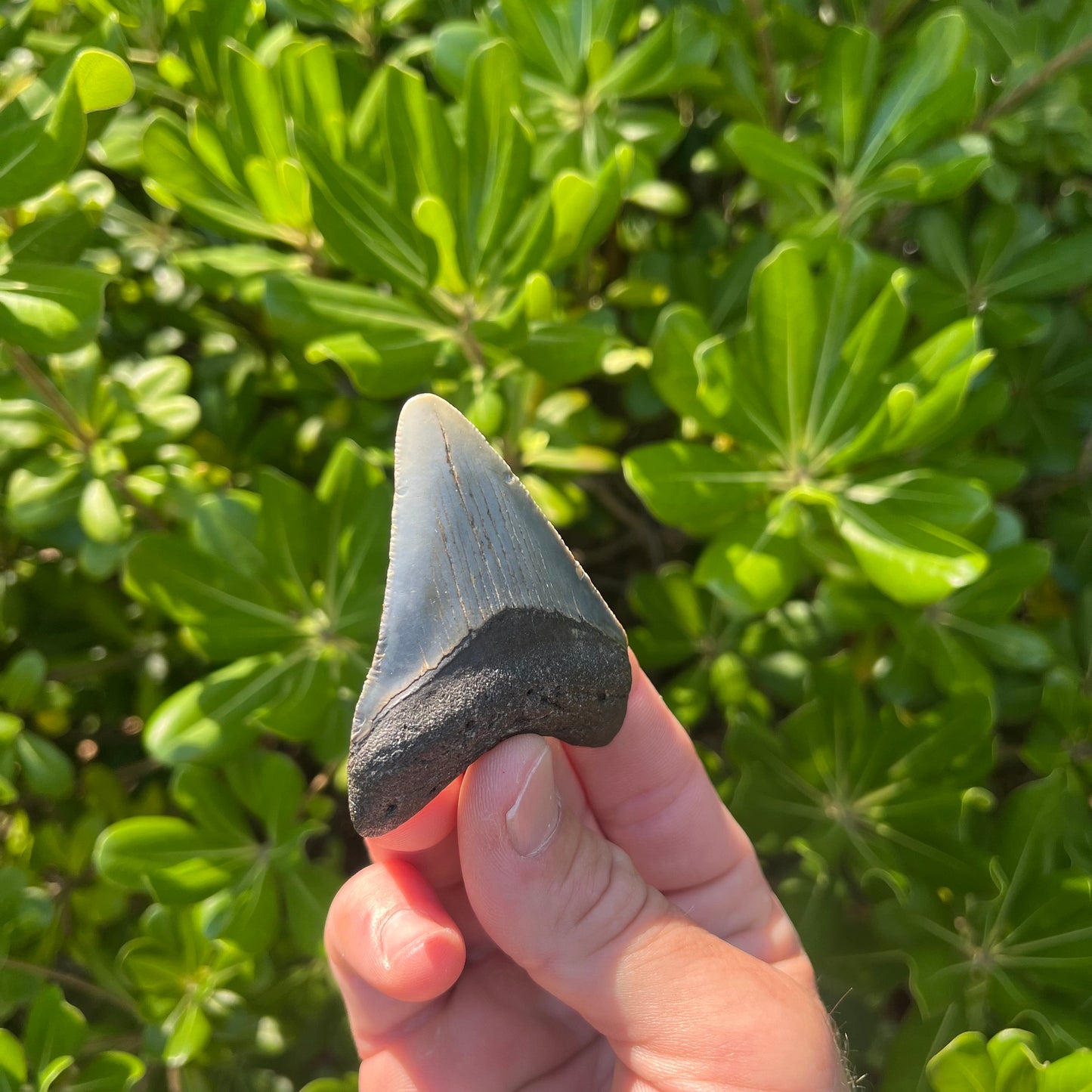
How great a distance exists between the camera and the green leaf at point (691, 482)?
1.47 metres

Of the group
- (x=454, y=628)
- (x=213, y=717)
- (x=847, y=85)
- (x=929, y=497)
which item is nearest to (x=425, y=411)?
(x=454, y=628)

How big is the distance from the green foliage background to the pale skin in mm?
313

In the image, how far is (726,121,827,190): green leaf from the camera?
1.53 meters

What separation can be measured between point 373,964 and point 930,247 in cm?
187

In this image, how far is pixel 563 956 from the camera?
1.11 m

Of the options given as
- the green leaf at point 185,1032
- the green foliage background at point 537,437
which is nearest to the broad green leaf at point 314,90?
the green foliage background at point 537,437

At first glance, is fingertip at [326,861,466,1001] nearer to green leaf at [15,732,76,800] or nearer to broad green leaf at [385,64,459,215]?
green leaf at [15,732,76,800]

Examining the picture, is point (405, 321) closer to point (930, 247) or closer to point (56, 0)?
point (56, 0)

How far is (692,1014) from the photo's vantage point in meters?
1.06

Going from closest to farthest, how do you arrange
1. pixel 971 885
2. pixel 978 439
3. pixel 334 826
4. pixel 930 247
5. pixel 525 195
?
pixel 525 195
pixel 971 885
pixel 930 247
pixel 978 439
pixel 334 826

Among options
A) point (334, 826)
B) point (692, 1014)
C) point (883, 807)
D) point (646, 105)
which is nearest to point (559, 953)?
point (692, 1014)

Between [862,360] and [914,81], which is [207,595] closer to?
[862,360]

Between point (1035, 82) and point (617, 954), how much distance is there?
1934 millimetres

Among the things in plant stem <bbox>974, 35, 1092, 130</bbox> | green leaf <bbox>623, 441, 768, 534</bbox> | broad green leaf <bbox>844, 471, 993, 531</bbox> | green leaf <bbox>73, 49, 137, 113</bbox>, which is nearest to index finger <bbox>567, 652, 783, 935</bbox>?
green leaf <bbox>623, 441, 768, 534</bbox>
